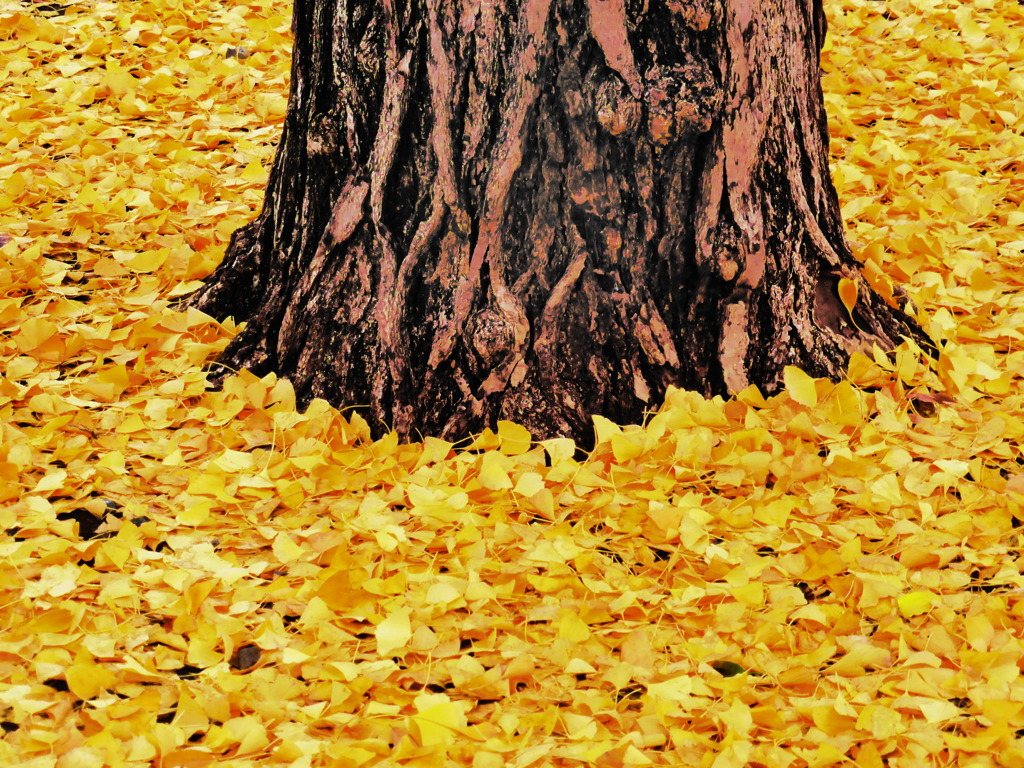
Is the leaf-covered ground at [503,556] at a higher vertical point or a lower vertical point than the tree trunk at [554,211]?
lower

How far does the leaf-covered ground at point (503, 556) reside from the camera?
1628mm

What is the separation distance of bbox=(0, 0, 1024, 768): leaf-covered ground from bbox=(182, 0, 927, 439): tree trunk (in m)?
0.11

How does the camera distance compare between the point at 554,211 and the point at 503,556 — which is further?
the point at 554,211

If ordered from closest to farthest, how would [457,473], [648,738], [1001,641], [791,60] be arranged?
[648,738] → [1001,641] → [457,473] → [791,60]

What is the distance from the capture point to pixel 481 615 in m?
1.84

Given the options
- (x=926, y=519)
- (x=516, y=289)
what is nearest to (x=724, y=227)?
(x=516, y=289)

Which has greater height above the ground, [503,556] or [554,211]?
[554,211]

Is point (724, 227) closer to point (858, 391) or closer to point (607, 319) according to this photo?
point (607, 319)

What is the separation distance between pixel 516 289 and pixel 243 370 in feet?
2.27

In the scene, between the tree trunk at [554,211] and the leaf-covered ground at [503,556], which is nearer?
the leaf-covered ground at [503,556]

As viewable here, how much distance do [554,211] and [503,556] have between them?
712mm

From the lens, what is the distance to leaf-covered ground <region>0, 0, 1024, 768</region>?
1.63m

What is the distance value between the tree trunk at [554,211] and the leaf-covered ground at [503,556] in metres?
0.11

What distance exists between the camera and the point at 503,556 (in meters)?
2.00
